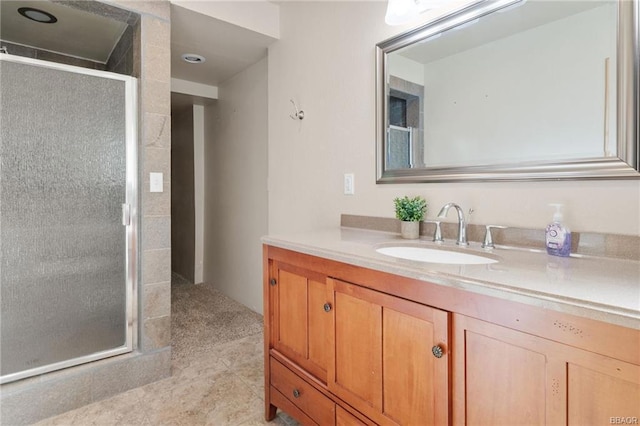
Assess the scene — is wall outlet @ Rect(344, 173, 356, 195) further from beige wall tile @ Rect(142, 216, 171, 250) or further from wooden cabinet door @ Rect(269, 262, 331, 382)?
beige wall tile @ Rect(142, 216, 171, 250)

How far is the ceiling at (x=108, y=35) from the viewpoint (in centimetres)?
210

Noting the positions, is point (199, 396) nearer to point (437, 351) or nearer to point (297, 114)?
point (437, 351)

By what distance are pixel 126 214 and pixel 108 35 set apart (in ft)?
4.42

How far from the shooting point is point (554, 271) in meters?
0.89

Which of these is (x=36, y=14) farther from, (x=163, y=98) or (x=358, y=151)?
(x=358, y=151)

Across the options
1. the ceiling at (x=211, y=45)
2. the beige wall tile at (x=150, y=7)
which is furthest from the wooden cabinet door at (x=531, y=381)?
the ceiling at (x=211, y=45)

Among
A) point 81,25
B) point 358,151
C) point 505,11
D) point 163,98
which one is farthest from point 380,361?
point 81,25

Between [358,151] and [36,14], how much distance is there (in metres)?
2.17

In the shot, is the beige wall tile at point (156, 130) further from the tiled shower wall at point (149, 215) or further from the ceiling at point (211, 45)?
the ceiling at point (211, 45)

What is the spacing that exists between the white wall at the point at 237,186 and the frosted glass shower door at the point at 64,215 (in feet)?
3.99

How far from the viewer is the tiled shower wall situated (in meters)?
1.85

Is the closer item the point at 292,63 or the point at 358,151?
the point at 358,151

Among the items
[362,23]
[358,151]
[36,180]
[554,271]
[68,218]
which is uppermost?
[362,23]

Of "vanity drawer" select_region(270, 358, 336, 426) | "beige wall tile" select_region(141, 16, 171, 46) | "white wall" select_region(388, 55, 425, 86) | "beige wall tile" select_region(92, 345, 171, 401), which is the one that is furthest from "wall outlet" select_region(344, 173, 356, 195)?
"beige wall tile" select_region(92, 345, 171, 401)
